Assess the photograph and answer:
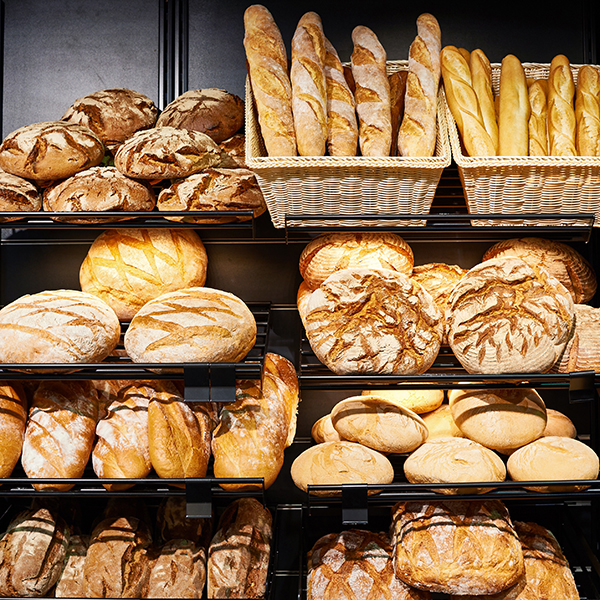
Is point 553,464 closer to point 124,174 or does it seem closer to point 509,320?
point 509,320

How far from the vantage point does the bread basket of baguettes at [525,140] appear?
146 cm

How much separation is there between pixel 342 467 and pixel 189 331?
0.53 metres

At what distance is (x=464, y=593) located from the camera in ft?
4.56

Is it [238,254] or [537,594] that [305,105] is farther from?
[537,594]

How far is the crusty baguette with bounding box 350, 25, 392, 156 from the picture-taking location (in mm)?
1483

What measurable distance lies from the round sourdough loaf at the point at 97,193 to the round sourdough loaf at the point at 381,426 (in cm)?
82

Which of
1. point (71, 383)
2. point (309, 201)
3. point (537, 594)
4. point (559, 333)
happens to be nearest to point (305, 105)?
point (309, 201)

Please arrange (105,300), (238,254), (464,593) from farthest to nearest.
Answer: (238,254)
(105,300)
(464,593)

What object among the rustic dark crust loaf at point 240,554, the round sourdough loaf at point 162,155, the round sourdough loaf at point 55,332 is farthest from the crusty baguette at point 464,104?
the rustic dark crust loaf at point 240,554

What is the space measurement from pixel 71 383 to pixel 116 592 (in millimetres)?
572

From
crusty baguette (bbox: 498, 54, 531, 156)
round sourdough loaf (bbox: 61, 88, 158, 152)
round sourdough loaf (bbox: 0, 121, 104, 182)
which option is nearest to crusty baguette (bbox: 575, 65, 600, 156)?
crusty baguette (bbox: 498, 54, 531, 156)

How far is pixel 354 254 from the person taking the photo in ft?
5.32

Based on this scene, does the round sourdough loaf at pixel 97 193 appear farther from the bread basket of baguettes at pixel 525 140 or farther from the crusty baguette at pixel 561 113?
the crusty baguette at pixel 561 113

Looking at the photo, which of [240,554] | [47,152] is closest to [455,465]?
[240,554]
